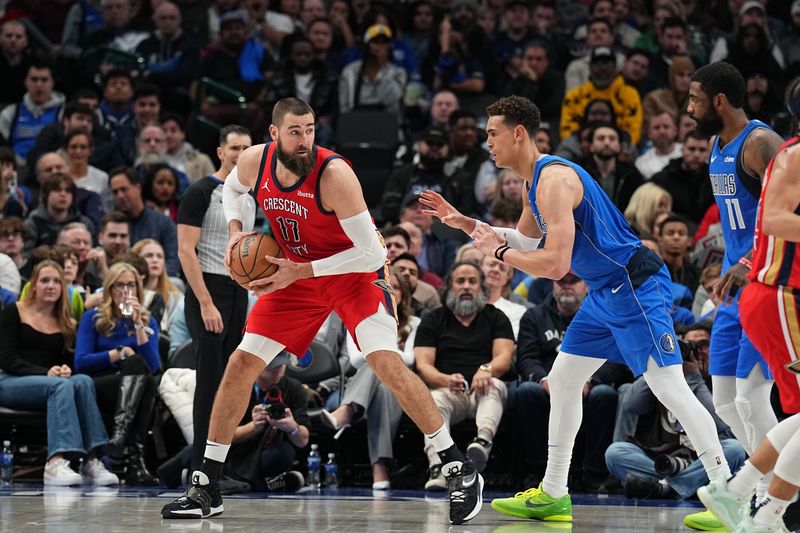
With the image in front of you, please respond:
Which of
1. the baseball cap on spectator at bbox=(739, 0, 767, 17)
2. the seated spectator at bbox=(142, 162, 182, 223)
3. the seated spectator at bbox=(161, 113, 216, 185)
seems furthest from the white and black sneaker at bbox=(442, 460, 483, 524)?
the baseball cap on spectator at bbox=(739, 0, 767, 17)

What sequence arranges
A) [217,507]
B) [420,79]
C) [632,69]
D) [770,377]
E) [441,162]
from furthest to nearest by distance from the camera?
[420,79] < [632,69] < [441,162] < [217,507] < [770,377]

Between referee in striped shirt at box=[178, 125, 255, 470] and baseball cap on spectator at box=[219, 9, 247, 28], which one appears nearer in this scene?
referee in striped shirt at box=[178, 125, 255, 470]

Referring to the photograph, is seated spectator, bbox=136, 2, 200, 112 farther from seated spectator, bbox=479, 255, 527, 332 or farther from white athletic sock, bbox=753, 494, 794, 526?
white athletic sock, bbox=753, 494, 794, 526

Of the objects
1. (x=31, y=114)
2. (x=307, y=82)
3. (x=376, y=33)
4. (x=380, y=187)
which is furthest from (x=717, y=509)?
(x=31, y=114)

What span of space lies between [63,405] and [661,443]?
157 inches

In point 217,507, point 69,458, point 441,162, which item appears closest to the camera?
point 217,507

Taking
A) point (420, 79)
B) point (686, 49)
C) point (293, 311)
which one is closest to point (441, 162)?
point (420, 79)

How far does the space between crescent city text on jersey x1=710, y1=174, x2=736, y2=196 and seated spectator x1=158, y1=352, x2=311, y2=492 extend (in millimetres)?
3290

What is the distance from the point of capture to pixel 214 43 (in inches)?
535

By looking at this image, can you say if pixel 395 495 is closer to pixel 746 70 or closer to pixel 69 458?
pixel 69 458

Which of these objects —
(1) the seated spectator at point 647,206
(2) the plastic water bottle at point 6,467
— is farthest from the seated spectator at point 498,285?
(2) the plastic water bottle at point 6,467

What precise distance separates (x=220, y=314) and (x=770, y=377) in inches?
123

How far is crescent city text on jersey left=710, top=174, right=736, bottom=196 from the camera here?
220 inches

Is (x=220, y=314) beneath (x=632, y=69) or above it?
beneath
